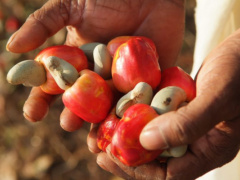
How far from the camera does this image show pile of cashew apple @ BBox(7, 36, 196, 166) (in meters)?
0.61

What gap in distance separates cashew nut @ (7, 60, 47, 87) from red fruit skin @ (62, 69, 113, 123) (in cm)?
9

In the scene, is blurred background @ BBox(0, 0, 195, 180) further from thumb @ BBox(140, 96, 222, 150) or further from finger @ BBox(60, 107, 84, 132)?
thumb @ BBox(140, 96, 222, 150)

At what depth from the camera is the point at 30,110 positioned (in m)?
0.83

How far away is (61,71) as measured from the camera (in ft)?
2.30

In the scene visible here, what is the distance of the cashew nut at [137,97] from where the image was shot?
0.67m

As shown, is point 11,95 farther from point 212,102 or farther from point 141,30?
point 212,102

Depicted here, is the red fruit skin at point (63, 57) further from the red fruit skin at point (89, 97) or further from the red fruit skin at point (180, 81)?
the red fruit skin at point (180, 81)

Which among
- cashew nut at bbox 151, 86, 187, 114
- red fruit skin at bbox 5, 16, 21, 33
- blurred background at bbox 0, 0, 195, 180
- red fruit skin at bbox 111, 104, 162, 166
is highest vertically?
cashew nut at bbox 151, 86, 187, 114

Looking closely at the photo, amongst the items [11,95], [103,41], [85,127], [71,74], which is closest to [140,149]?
[71,74]

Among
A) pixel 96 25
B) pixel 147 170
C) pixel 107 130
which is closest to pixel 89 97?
pixel 107 130

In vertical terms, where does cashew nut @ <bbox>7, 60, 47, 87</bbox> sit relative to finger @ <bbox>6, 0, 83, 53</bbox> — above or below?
below

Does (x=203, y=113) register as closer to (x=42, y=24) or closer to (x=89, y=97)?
(x=89, y=97)

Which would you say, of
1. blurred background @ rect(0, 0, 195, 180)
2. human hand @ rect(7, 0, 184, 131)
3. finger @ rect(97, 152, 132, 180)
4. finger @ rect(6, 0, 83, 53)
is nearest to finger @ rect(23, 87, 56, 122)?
human hand @ rect(7, 0, 184, 131)

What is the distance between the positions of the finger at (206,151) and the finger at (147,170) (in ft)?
0.05
